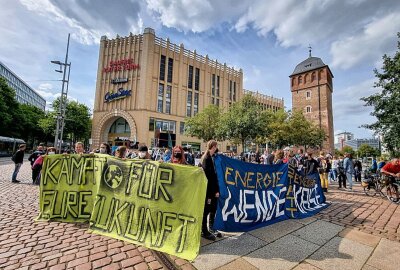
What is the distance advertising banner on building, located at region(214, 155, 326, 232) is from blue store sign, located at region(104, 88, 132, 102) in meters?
35.7

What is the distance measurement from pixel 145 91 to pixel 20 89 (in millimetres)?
96115

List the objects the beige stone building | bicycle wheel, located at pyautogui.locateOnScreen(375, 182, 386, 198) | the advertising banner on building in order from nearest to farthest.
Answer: the advertising banner on building < bicycle wheel, located at pyautogui.locateOnScreen(375, 182, 386, 198) < the beige stone building

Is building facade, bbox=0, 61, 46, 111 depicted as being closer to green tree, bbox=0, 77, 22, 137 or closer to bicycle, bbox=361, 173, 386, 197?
green tree, bbox=0, 77, 22, 137

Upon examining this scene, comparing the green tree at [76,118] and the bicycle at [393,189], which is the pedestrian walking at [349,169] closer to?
the bicycle at [393,189]

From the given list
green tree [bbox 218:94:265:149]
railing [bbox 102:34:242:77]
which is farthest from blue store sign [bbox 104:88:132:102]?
green tree [bbox 218:94:265:149]

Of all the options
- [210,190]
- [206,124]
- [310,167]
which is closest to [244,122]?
[206,124]

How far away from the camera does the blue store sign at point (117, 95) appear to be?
3747 centimetres

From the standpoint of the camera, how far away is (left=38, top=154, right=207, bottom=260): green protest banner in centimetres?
372

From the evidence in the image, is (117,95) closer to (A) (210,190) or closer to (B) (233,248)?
(A) (210,190)

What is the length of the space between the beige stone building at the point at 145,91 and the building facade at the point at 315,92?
27471 millimetres

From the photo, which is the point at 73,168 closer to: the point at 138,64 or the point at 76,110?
the point at 138,64

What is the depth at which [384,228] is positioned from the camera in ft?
16.5

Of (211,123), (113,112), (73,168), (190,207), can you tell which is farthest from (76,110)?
(190,207)

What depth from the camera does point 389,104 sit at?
14.5m
